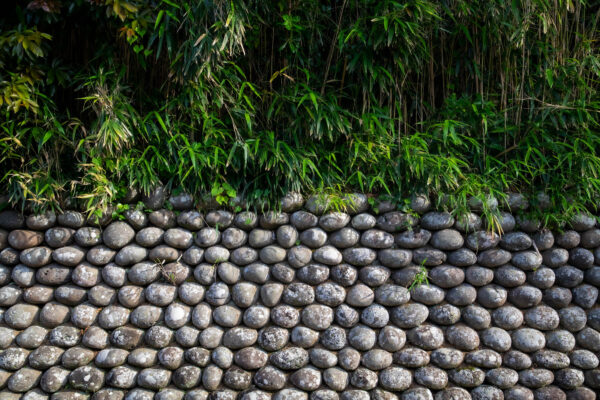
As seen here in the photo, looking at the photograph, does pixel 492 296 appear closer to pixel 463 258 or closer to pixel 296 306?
pixel 463 258

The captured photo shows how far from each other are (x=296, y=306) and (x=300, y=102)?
3.61 ft

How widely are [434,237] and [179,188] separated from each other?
1446 millimetres

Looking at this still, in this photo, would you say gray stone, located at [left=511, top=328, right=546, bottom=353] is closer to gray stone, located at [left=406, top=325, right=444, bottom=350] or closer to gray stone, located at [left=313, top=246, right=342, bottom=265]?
gray stone, located at [left=406, top=325, right=444, bottom=350]

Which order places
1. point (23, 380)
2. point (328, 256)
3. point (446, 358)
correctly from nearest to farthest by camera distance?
point (23, 380) < point (446, 358) < point (328, 256)

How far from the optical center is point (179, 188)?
266 cm

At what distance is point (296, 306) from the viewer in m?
2.59

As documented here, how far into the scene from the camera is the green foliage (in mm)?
2471

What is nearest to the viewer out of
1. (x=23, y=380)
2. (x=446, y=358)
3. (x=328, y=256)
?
(x=23, y=380)

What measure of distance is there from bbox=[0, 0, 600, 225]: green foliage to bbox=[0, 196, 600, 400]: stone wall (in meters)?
0.18

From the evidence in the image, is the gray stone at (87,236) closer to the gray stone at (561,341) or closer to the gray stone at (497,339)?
the gray stone at (497,339)

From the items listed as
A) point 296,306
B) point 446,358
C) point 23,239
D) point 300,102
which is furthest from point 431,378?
point 23,239

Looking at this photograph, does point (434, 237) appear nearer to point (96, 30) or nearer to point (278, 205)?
point (278, 205)

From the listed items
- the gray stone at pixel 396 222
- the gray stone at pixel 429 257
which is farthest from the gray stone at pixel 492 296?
the gray stone at pixel 396 222

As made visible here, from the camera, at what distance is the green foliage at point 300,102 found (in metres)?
2.47
